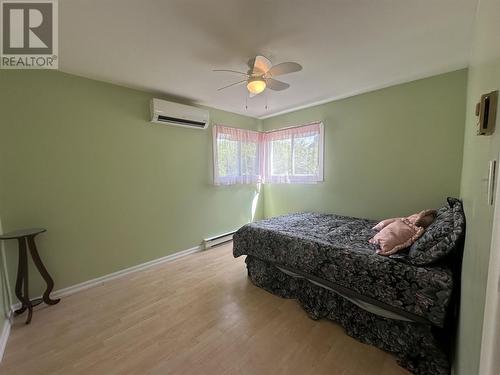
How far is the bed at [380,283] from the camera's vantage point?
131 centimetres

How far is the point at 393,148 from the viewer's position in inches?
105

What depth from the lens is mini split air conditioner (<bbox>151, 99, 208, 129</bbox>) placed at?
8.87ft

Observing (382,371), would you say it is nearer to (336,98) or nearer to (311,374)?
(311,374)

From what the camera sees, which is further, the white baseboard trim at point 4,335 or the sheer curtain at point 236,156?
the sheer curtain at point 236,156

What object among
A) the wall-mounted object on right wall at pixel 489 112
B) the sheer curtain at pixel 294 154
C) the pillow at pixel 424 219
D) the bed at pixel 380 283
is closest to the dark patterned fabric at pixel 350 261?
the bed at pixel 380 283

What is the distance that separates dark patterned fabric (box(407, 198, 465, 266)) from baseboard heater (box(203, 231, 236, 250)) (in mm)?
2707

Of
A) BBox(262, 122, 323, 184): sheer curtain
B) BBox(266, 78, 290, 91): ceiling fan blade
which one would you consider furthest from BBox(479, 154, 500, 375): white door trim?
BBox(262, 122, 323, 184): sheer curtain

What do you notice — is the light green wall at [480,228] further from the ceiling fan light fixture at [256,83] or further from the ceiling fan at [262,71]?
the ceiling fan light fixture at [256,83]

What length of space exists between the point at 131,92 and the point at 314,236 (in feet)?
8.99

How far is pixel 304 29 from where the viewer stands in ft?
5.23

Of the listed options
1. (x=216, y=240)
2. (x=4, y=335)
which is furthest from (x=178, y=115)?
(x=4, y=335)

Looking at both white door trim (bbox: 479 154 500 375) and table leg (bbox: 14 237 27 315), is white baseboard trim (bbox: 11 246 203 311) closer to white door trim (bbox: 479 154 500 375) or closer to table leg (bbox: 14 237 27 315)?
table leg (bbox: 14 237 27 315)

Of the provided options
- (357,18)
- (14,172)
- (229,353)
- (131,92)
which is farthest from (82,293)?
(357,18)

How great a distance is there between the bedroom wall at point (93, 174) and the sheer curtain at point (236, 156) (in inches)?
8.0
